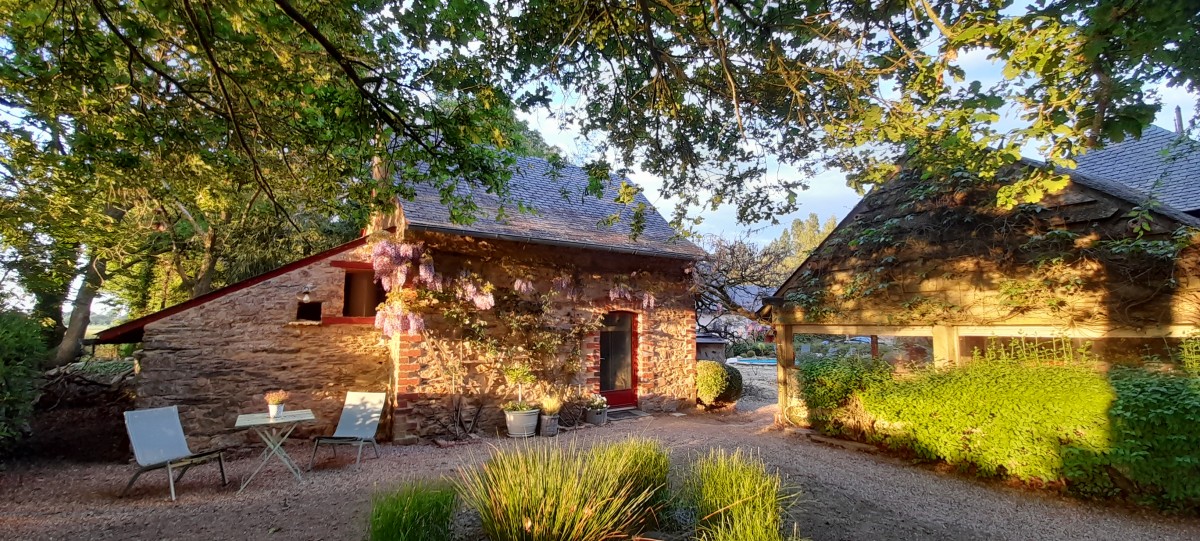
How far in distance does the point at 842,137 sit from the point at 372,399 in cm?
582

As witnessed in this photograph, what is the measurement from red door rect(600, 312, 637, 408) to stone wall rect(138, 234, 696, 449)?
49 centimetres

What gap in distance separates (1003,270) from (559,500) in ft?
18.1

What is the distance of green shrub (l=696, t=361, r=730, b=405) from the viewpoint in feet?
30.1

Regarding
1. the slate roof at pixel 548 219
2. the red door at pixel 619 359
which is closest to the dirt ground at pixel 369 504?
the red door at pixel 619 359

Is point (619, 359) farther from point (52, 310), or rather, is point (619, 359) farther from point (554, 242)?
point (52, 310)

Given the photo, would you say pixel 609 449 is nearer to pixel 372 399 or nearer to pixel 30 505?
pixel 372 399

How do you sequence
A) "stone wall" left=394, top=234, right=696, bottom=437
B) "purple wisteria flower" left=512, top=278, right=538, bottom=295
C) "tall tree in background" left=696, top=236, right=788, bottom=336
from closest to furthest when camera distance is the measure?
1. "stone wall" left=394, top=234, right=696, bottom=437
2. "purple wisteria flower" left=512, top=278, right=538, bottom=295
3. "tall tree in background" left=696, top=236, right=788, bottom=336

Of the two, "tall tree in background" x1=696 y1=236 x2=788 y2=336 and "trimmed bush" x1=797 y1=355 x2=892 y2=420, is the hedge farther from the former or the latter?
Result: "tall tree in background" x1=696 y1=236 x2=788 y2=336

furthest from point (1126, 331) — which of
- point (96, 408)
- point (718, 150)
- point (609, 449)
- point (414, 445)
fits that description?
point (96, 408)

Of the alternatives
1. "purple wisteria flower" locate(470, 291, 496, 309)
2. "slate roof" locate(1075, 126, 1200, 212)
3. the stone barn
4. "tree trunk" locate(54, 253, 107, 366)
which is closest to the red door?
"purple wisteria flower" locate(470, 291, 496, 309)

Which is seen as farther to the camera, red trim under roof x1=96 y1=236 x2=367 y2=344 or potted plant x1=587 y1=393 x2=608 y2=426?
potted plant x1=587 y1=393 x2=608 y2=426

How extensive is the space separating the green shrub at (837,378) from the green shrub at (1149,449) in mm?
1992

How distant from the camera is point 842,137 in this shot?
3479mm

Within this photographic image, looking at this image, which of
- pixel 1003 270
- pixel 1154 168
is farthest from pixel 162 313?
pixel 1154 168
